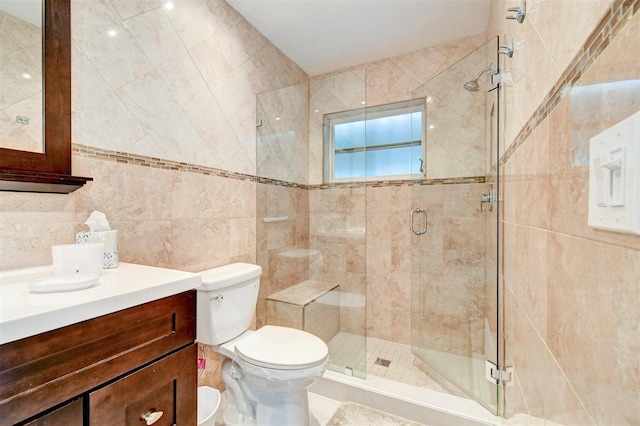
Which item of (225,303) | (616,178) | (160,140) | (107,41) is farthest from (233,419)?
(107,41)

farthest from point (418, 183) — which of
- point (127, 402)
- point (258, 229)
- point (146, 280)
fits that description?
point (127, 402)

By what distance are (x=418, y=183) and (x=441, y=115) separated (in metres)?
0.55

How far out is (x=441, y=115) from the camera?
222cm

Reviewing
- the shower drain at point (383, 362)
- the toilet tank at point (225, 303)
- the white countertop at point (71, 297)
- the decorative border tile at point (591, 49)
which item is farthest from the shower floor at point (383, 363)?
the decorative border tile at point (591, 49)

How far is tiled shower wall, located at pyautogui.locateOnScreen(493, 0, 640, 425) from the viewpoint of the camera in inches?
14.4

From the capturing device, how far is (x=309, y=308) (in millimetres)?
2168

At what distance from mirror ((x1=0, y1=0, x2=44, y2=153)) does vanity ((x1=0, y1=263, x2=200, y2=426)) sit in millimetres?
463

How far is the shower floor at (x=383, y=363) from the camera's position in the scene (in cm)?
189

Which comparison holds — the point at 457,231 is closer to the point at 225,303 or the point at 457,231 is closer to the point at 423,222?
the point at 423,222

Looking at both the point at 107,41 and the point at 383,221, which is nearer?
the point at 107,41

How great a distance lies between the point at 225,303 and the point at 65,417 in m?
0.81

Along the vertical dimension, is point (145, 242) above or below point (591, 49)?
below

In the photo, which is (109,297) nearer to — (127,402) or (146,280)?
(146,280)

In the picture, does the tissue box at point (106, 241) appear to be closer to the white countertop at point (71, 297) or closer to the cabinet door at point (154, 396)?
the white countertop at point (71, 297)
